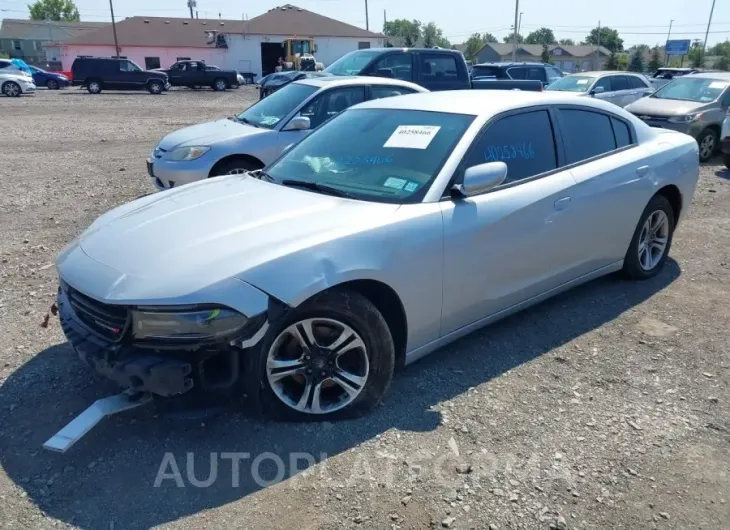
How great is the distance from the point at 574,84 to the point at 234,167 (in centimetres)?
1058

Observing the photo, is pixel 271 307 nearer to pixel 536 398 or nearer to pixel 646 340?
pixel 536 398

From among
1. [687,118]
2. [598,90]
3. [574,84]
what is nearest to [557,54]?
[598,90]

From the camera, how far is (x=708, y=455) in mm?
3062

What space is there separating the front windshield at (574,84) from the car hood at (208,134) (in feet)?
31.4

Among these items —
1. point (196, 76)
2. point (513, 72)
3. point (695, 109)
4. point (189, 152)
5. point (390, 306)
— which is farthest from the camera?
point (196, 76)

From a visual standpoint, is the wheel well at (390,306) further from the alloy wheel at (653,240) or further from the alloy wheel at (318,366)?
the alloy wheel at (653,240)

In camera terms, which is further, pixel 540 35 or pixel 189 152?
pixel 540 35

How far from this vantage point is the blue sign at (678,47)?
6531cm

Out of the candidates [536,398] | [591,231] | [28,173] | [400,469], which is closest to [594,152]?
[591,231]

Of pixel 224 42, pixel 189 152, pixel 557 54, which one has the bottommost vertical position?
pixel 189 152

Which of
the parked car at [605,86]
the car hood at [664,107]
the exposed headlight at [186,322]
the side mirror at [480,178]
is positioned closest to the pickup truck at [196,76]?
the parked car at [605,86]

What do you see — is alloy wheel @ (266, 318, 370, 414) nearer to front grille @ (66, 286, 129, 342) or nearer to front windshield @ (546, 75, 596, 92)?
front grille @ (66, 286, 129, 342)

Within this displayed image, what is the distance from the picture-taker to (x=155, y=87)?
32.8m

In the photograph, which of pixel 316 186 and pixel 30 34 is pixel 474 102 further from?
pixel 30 34
